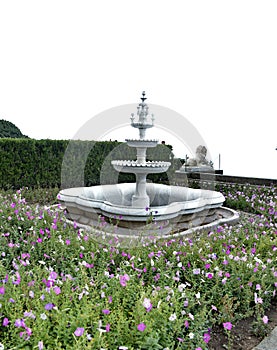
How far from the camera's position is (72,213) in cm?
724

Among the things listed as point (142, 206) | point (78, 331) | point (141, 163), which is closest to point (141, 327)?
point (78, 331)

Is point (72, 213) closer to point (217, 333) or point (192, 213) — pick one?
point (192, 213)

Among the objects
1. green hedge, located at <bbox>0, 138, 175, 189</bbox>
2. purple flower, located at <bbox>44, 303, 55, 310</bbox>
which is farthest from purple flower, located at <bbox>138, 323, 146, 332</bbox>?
green hedge, located at <bbox>0, 138, 175, 189</bbox>

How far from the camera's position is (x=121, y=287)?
2975mm

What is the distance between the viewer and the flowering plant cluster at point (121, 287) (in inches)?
92.1

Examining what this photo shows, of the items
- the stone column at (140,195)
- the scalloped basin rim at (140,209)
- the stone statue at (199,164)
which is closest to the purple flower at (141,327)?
the scalloped basin rim at (140,209)

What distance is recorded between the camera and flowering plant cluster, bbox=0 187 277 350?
7.68 feet

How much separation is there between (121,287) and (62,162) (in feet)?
31.4

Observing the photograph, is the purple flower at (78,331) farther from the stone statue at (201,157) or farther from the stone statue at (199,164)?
the stone statue at (201,157)

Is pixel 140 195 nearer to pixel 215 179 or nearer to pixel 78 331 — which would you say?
pixel 78 331

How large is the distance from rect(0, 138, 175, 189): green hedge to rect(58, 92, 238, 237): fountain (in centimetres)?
412

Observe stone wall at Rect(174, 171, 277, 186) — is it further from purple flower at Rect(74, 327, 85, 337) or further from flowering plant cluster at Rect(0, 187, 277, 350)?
purple flower at Rect(74, 327, 85, 337)

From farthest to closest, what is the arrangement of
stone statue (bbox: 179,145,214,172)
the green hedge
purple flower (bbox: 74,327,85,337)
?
stone statue (bbox: 179,145,214,172), the green hedge, purple flower (bbox: 74,327,85,337)

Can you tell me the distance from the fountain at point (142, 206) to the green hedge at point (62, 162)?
4.12 m
